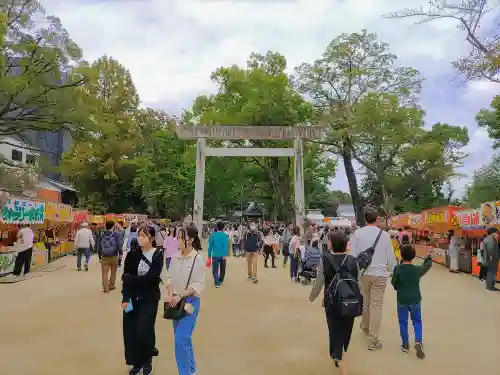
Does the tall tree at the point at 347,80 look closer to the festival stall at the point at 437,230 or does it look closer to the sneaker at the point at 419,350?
the festival stall at the point at 437,230

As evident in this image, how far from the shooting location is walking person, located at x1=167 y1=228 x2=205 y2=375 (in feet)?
13.8

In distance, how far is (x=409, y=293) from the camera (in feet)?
18.3

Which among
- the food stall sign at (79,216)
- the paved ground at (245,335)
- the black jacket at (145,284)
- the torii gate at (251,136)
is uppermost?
the torii gate at (251,136)

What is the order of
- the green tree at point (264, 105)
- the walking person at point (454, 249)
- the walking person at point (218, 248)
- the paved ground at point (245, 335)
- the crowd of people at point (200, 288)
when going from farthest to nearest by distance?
the green tree at point (264, 105)
the walking person at point (454, 249)
the walking person at point (218, 248)
the paved ground at point (245, 335)
the crowd of people at point (200, 288)

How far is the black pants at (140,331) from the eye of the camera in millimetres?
4516

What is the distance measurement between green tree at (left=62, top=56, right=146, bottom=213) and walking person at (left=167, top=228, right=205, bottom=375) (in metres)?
34.9

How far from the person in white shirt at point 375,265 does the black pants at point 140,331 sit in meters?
2.55

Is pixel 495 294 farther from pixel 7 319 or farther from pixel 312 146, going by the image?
pixel 312 146

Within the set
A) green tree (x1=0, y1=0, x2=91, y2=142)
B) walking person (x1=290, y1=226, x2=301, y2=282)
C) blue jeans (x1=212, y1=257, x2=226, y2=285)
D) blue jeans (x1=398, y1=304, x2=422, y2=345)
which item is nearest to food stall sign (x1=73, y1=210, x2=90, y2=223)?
green tree (x1=0, y1=0, x2=91, y2=142)

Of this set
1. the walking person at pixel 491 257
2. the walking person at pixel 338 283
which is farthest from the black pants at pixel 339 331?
the walking person at pixel 491 257

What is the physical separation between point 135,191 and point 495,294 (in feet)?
119

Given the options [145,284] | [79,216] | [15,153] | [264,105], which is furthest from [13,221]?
[15,153]

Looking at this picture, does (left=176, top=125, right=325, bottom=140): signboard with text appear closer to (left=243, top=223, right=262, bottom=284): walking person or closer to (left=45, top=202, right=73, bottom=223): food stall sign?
(left=45, top=202, right=73, bottom=223): food stall sign

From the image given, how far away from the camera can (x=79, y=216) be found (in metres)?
22.0
